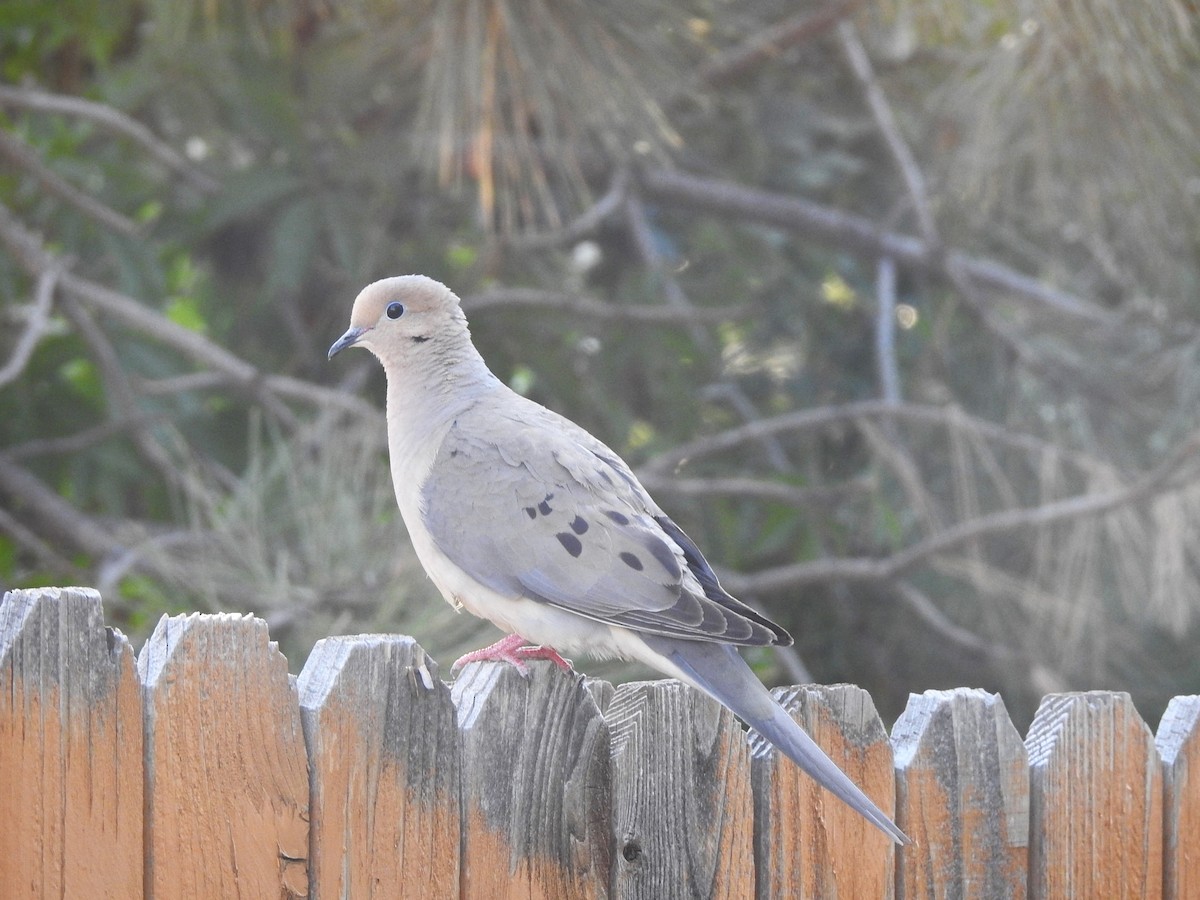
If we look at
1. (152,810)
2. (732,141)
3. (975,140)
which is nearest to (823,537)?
(975,140)

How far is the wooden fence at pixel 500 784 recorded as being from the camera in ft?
5.72

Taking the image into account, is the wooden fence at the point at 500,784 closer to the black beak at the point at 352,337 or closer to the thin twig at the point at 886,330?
the black beak at the point at 352,337

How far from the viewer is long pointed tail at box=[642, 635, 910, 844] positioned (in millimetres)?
1873

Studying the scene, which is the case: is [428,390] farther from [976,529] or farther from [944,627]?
[944,627]

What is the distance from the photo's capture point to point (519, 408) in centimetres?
275

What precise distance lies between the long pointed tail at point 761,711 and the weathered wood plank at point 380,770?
1.35 ft

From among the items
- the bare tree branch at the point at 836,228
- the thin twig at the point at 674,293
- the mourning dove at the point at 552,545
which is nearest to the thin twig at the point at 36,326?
the mourning dove at the point at 552,545

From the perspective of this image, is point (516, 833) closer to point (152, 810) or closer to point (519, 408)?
point (152, 810)

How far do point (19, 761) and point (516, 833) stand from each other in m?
0.65

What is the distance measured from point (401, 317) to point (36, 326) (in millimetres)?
1265

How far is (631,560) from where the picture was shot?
2369 mm

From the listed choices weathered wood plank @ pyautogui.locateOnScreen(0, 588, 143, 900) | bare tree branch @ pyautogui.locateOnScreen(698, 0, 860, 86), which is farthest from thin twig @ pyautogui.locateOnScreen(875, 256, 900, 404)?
weathered wood plank @ pyautogui.locateOnScreen(0, 588, 143, 900)

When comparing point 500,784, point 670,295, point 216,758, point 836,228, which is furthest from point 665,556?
point 836,228

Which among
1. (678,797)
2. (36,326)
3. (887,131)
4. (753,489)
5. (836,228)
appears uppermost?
(887,131)
